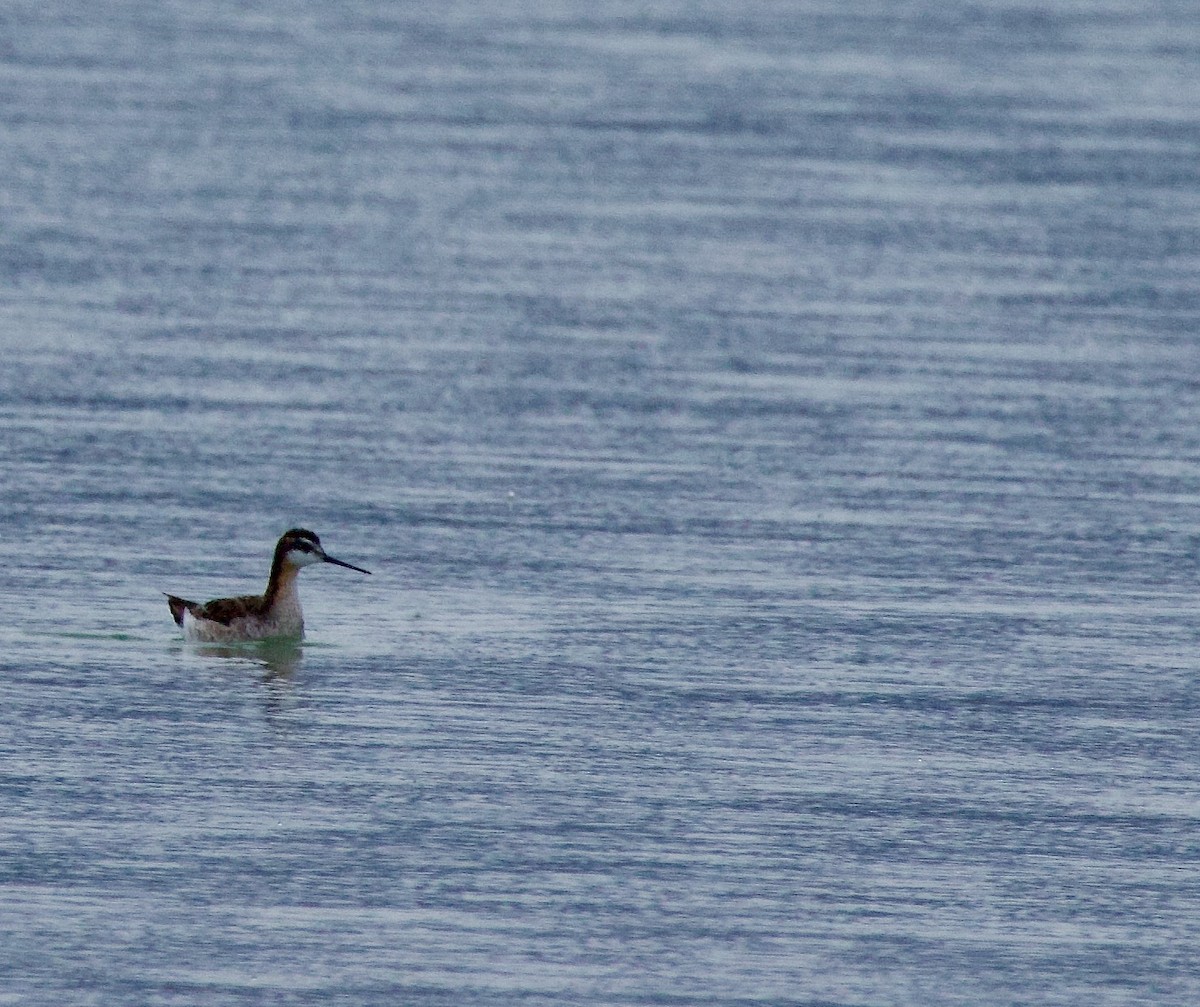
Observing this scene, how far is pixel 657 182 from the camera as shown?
24.1 m

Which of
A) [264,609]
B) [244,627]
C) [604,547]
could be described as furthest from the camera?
[604,547]

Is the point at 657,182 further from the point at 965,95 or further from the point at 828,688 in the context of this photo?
the point at 828,688

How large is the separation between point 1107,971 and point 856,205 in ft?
47.8

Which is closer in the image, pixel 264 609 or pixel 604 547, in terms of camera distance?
pixel 264 609

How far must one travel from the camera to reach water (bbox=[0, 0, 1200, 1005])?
9.23 metres

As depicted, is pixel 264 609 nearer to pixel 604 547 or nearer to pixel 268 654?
pixel 268 654

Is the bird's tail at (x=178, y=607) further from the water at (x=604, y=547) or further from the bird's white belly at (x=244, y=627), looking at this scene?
the water at (x=604, y=547)

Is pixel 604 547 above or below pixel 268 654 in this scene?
above

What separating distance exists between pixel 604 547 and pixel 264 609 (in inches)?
77.3

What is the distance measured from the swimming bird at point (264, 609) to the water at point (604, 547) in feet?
0.31

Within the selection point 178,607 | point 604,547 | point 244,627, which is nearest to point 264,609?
point 244,627

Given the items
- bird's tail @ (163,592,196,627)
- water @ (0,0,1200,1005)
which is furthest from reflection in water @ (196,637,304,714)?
bird's tail @ (163,592,196,627)

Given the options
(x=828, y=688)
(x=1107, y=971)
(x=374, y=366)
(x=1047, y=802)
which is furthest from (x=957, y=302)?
(x=1107, y=971)

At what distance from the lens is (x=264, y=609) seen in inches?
490
